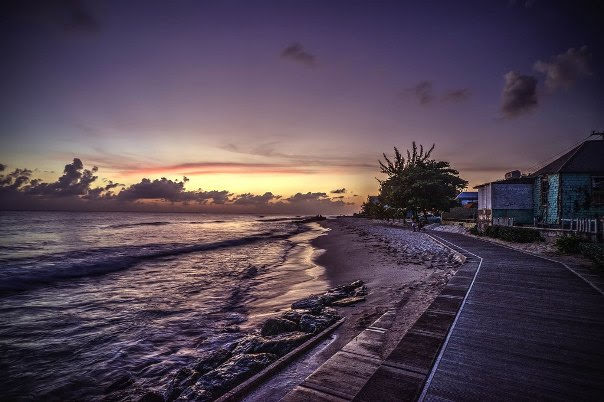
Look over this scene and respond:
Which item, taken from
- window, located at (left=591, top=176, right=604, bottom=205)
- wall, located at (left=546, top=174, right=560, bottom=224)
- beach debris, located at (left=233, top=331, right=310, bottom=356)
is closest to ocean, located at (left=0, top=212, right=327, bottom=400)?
beach debris, located at (left=233, top=331, right=310, bottom=356)

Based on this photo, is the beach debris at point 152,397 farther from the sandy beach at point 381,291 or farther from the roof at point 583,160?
the roof at point 583,160

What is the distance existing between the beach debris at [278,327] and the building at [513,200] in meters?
25.3

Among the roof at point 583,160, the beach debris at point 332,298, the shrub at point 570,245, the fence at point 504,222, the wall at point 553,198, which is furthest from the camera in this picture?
the wall at point 553,198

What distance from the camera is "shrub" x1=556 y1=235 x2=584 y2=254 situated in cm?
1236

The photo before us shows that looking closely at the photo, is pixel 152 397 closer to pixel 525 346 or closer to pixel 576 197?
pixel 525 346

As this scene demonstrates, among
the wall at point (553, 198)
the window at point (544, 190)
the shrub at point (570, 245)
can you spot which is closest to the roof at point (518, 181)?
the window at point (544, 190)

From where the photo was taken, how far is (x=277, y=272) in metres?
15.2

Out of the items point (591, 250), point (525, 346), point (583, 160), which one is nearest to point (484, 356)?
point (525, 346)

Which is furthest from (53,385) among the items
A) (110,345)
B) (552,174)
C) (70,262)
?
(552,174)

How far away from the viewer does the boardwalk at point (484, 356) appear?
9.64 feet

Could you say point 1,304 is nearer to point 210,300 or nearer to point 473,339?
point 210,300

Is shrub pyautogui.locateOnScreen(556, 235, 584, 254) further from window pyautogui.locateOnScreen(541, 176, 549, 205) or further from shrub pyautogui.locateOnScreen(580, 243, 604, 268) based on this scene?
window pyautogui.locateOnScreen(541, 176, 549, 205)

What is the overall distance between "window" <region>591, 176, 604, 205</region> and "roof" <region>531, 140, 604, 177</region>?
70 centimetres

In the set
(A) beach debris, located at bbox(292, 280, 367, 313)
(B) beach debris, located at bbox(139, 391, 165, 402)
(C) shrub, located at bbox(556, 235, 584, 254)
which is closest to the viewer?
(B) beach debris, located at bbox(139, 391, 165, 402)
